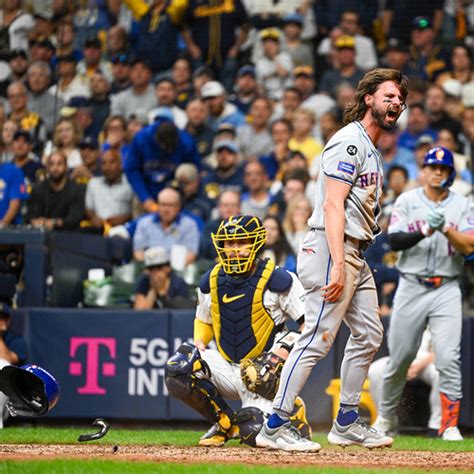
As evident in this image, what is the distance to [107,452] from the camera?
639cm

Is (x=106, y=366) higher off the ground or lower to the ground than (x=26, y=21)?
lower

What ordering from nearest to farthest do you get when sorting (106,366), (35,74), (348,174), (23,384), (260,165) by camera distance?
(348,174)
(23,384)
(106,366)
(260,165)
(35,74)

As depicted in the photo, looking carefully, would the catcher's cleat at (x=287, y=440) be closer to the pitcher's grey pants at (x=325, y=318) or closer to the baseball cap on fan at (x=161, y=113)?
the pitcher's grey pants at (x=325, y=318)

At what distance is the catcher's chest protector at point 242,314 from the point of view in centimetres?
711

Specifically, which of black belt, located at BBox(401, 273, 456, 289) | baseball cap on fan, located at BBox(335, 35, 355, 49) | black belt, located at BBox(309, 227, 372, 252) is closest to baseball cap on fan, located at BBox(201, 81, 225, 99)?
baseball cap on fan, located at BBox(335, 35, 355, 49)

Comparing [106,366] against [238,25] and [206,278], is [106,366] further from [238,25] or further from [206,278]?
[238,25]

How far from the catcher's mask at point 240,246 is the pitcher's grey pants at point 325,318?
906 millimetres

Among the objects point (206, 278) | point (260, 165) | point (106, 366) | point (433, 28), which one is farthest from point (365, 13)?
point (206, 278)

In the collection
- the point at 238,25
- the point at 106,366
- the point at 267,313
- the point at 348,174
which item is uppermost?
the point at 238,25

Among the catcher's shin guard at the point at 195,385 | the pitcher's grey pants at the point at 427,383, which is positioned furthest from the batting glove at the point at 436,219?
the catcher's shin guard at the point at 195,385

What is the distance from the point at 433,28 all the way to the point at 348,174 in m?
7.83

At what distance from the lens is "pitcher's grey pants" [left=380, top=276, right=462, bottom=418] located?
28.7ft

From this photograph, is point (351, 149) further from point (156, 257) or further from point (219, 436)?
point (156, 257)

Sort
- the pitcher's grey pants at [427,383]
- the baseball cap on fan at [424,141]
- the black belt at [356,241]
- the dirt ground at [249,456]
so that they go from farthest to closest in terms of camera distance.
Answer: the baseball cap on fan at [424,141] → the pitcher's grey pants at [427,383] → the black belt at [356,241] → the dirt ground at [249,456]
